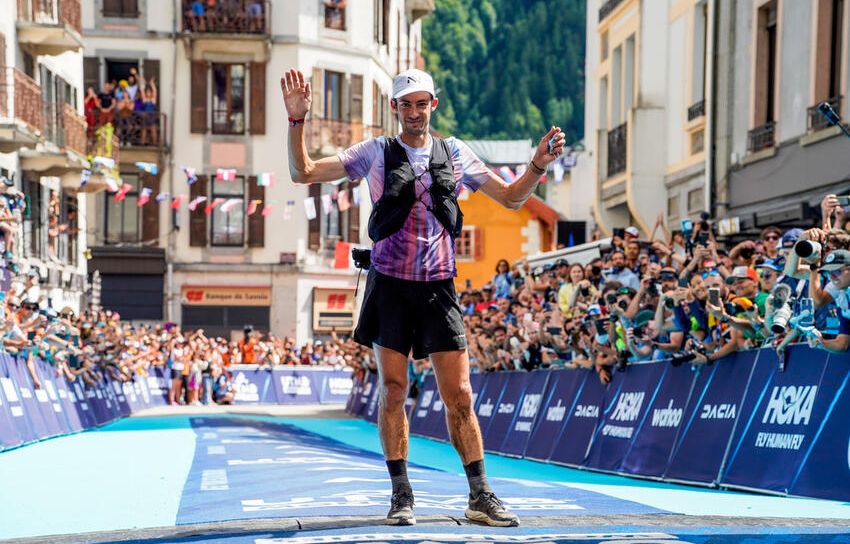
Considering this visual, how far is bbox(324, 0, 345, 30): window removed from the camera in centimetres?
5119

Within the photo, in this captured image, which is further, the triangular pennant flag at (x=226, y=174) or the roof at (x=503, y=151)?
the roof at (x=503, y=151)

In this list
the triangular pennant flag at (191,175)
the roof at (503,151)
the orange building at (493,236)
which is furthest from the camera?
the roof at (503,151)

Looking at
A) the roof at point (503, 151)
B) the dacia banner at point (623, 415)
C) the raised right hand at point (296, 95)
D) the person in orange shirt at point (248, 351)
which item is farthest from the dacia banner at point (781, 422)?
the roof at point (503, 151)

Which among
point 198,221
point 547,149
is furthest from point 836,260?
point 198,221

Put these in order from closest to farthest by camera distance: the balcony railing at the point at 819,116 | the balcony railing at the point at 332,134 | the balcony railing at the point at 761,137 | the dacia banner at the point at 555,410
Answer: the dacia banner at the point at 555,410
the balcony railing at the point at 819,116
the balcony railing at the point at 761,137
the balcony railing at the point at 332,134

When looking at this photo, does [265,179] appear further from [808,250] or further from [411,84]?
[411,84]

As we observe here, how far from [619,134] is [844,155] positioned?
13.5m

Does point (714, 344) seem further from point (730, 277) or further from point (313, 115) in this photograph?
point (313, 115)

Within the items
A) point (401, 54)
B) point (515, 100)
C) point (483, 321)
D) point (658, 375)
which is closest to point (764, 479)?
point (658, 375)

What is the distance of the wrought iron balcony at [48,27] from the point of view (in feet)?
108

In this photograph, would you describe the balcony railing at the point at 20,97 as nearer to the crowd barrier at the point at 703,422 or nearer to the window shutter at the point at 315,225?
the crowd barrier at the point at 703,422

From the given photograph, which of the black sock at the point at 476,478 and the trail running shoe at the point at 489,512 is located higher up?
the black sock at the point at 476,478

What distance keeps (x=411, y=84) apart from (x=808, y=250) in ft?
12.4

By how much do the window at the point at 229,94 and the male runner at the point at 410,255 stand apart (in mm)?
43465
